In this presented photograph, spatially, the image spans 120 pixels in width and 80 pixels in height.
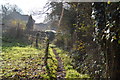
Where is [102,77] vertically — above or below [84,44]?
below

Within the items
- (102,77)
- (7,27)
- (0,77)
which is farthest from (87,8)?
(7,27)

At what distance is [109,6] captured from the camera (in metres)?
2.20

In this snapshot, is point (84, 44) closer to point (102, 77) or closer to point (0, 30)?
point (102, 77)

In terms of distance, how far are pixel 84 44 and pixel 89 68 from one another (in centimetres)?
84

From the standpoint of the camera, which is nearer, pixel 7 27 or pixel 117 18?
pixel 117 18

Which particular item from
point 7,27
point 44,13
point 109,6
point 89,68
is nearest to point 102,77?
point 89,68

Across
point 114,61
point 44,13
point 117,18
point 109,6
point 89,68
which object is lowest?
point 89,68

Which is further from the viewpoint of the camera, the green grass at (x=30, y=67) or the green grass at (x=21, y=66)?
the green grass at (x=21, y=66)

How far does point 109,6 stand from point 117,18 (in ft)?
1.10

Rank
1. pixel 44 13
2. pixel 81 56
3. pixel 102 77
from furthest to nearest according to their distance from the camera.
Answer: pixel 44 13 → pixel 81 56 → pixel 102 77

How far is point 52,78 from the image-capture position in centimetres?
362

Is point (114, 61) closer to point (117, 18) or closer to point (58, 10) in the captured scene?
point (117, 18)

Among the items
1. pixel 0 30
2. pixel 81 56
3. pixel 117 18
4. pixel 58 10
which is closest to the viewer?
pixel 117 18

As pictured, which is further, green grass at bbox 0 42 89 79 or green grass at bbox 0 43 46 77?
green grass at bbox 0 43 46 77
